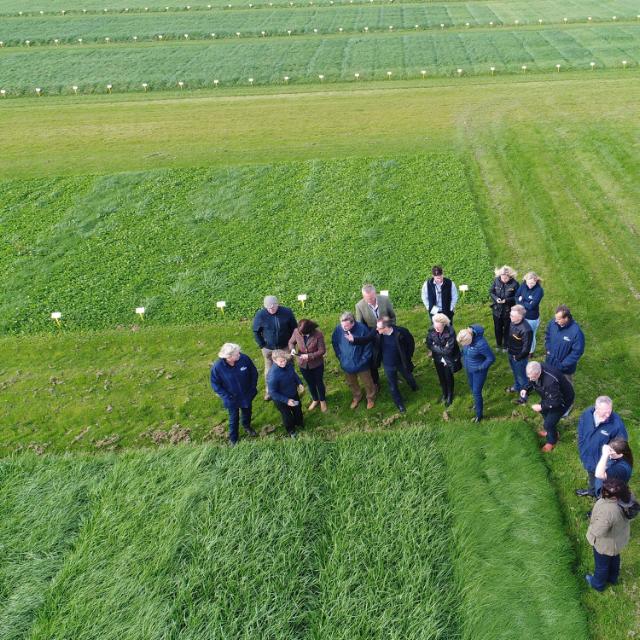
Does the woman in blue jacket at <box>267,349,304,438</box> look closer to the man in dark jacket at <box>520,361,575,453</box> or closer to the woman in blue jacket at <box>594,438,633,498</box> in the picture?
the man in dark jacket at <box>520,361,575,453</box>

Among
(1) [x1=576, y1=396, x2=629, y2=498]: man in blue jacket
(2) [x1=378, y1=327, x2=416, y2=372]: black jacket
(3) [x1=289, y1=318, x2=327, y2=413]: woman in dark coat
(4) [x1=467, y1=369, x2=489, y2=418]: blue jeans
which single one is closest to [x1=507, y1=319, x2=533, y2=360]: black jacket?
(4) [x1=467, y1=369, x2=489, y2=418]: blue jeans

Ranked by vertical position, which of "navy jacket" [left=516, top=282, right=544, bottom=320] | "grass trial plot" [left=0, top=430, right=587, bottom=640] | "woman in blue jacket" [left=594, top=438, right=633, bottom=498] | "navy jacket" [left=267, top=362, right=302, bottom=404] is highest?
"navy jacket" [left=516, top=282, right=544, bottom=320]

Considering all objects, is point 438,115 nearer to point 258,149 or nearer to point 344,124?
point 344,124

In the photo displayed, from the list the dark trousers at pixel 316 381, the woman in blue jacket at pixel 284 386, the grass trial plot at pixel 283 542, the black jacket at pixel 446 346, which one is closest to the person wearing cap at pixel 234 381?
the woman in blue jacket at pixel 284 386

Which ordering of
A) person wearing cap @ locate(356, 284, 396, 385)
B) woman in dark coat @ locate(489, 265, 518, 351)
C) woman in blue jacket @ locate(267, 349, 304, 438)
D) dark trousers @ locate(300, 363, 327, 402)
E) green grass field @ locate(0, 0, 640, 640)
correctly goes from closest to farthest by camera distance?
green grass field @ locate(0, 0, 640, 640) → woman in blue jacket @ locate(267, 349, 304, 438) → dark trousers @ locate(300, 363, 327, 402) → person wearing cap @ locate(356, 284, 396, 385) → woman in dark coat @ locate(489, 265, 518, 351)

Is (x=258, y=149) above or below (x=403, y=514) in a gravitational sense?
above

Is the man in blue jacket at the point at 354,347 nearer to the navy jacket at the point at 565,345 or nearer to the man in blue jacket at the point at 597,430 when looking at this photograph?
the navy jacket at the point at 565,345

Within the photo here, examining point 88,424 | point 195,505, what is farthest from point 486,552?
point 88,424
